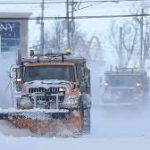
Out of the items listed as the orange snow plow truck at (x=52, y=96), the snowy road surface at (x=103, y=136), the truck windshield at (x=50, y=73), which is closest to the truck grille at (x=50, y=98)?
the orange snow plow truck at (x=52, y=96)

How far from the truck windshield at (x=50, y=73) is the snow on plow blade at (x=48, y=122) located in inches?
58.7

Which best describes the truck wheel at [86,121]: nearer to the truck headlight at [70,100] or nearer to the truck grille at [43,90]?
the truck headlight at [70,100]

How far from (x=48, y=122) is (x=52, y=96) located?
3.24ft

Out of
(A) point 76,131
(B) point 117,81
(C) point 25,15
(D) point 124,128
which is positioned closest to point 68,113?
(A) point 76,131

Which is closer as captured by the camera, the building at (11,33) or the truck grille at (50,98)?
the truck grille at (50,98)

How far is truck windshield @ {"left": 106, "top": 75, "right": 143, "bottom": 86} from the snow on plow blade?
45.1ft

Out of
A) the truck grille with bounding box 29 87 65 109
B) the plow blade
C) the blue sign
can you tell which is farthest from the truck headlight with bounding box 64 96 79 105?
the blue sign

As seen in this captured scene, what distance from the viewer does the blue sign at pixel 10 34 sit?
42250 millimetres

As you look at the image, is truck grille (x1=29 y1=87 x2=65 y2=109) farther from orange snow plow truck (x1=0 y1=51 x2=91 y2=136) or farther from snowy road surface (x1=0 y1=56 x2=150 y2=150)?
snowy road surface (x1=0 y1=56 x2=150 y2=150)

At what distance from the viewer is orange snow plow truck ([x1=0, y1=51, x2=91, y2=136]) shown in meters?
16.9

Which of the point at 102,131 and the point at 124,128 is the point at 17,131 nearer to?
the point at 102,131

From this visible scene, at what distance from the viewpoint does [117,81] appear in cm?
3091

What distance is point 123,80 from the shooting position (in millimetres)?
30766

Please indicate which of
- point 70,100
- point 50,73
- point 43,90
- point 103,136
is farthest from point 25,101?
point 103,136
